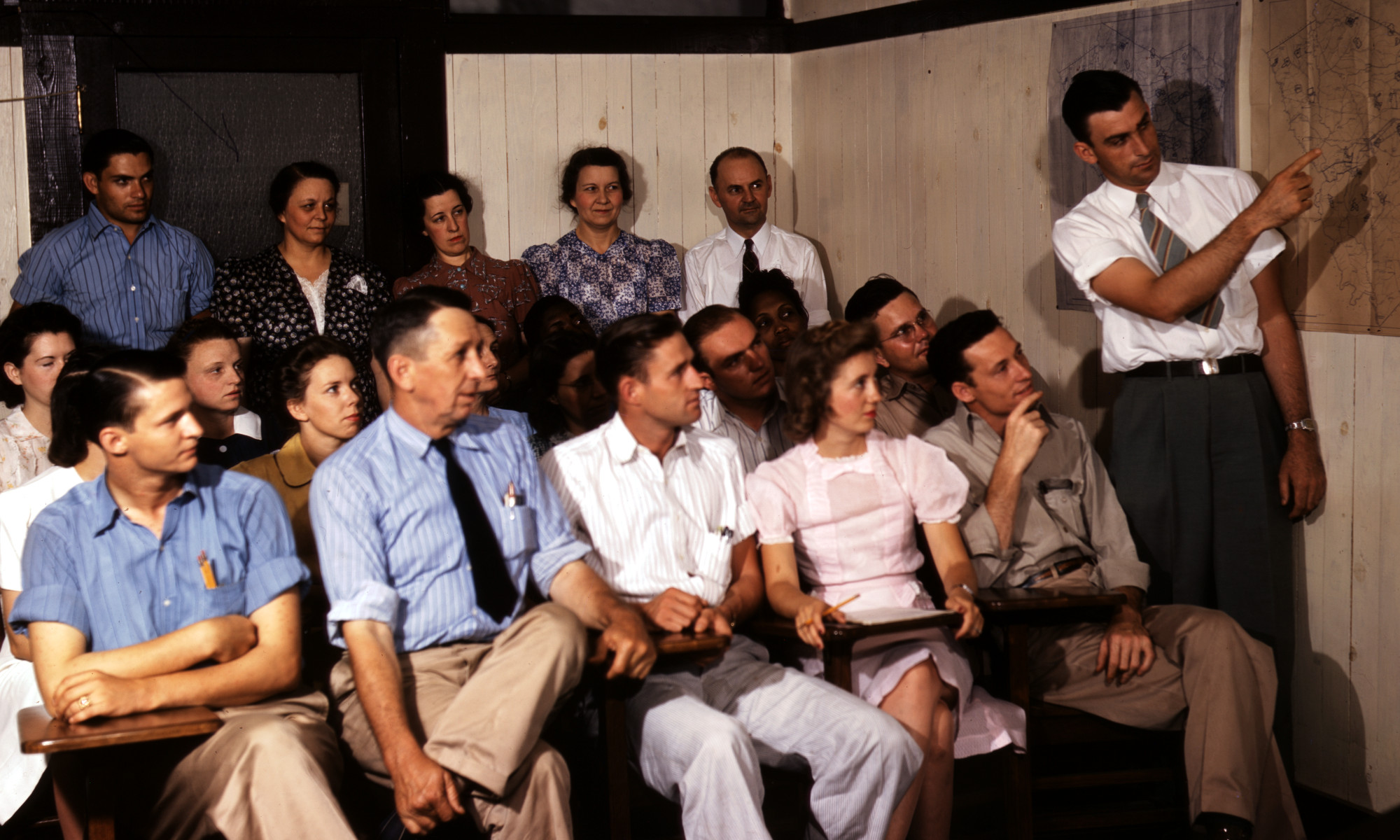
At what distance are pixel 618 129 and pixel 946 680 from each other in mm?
3106

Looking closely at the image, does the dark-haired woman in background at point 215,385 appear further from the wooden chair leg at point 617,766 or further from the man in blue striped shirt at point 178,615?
the wooden chair leg at point 617,766

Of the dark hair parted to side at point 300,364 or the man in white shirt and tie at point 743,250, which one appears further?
the man in white shirt and tie at point 743,250

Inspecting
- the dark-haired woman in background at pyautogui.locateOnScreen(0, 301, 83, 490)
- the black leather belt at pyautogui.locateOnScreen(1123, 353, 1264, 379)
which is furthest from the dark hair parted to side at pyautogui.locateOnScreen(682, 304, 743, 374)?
the dark-haired woman in background at pyautogui.locateOnScreen(0, 301, 83, 490)

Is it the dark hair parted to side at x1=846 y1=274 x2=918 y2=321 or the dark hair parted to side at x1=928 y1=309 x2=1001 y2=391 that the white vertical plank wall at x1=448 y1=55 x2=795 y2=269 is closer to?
the dark hair parted to side at x1=846 y1=274 x2=918 y2=321

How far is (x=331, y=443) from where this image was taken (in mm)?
3176

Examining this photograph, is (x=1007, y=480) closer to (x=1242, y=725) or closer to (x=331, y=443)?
(x=1242, y=725)

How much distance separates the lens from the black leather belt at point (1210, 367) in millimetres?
3148

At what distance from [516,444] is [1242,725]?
171 centimetres

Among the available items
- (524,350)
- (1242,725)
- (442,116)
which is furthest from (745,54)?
(1242,725)

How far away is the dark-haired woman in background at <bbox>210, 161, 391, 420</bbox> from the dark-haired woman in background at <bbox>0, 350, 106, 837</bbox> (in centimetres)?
125

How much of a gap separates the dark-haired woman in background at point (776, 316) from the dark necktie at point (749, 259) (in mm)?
699

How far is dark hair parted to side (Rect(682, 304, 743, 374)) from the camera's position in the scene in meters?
3.32

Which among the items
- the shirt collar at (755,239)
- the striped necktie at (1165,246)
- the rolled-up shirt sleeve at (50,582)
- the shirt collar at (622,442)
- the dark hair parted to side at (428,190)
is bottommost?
the rolled-up shirt sleeve at (50,582)

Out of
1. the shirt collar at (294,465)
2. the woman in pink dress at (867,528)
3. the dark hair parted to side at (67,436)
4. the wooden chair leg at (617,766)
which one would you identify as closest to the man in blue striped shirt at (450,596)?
the wooden chair leg at (617,766)
